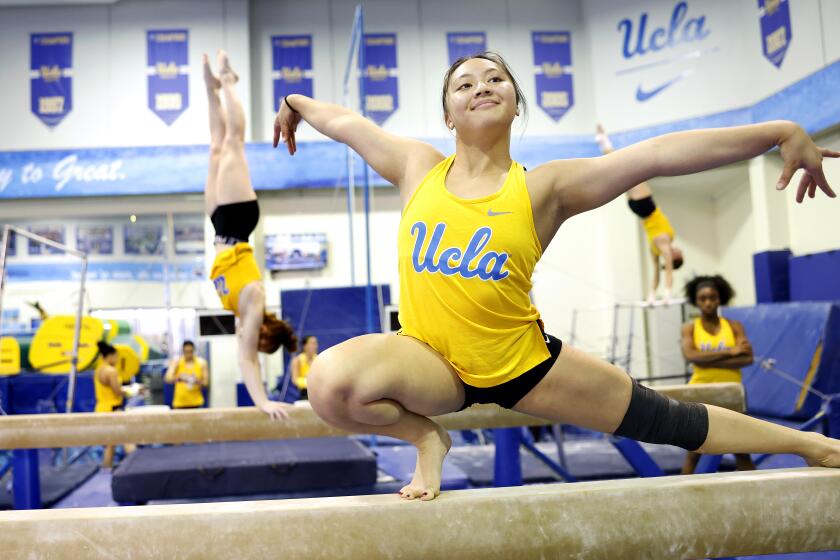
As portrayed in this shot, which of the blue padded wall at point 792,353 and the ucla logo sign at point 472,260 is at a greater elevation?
the ucla logo sign at point 472,260

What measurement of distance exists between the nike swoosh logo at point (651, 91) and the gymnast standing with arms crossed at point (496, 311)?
9.73 m

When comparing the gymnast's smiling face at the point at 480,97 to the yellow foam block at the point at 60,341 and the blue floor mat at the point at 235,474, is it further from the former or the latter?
the yellow foam block at the point at 60,341

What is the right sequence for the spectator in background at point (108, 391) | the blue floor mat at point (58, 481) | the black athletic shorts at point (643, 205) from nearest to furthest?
the blue floor mat at point (58, 481)
the black athletic shorts at point (643, 205)
the spectator in background at point (108, 391)

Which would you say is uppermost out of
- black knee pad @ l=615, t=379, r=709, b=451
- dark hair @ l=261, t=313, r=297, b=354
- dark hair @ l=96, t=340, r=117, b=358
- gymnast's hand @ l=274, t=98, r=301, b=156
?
gymnast's hand @ l=274, t=98, r=301, b=156

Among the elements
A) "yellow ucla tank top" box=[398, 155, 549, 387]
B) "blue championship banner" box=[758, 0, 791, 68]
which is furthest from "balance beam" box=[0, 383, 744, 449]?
"blue championship banner" box=[758, 0, 791, 68]

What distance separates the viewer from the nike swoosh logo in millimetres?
10547

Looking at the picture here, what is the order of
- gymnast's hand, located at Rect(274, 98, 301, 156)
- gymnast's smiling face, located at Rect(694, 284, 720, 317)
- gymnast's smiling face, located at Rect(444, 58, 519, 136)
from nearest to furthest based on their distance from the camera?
gymnast's smiling face, located at Rect(444, 58, 519, 136) → gymnast's hand, located at Rect(274, 98, 301, 156) → gymnast's smiling face, located at Rect(694, 284, 720, 317)

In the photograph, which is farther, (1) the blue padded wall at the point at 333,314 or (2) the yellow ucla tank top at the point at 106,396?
(1) the blue padded wall at the point at 333,314

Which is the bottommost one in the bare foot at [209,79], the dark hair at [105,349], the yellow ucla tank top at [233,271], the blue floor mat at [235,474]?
the blue floor mat at [235,474]

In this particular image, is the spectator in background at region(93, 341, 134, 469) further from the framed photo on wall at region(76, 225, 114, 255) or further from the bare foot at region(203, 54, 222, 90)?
the framed photo on wall at region(76, 225, 114, 255)

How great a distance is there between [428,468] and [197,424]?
1.75 metres

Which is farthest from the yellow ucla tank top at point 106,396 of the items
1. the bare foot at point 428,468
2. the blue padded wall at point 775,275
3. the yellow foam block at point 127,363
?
the blue padded wall at point 775,275

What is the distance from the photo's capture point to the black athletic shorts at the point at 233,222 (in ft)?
12.0

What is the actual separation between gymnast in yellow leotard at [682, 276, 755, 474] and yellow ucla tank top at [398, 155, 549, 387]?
295cm
